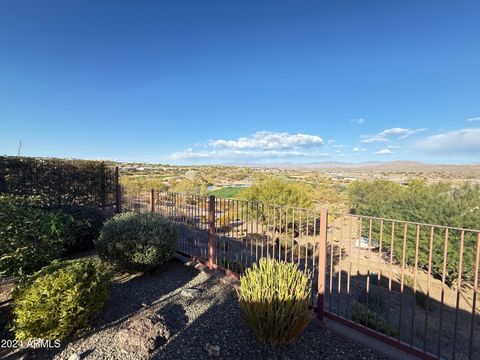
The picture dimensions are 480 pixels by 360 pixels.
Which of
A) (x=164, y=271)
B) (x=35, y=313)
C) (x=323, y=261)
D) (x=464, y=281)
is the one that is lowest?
(x=464, y=281)

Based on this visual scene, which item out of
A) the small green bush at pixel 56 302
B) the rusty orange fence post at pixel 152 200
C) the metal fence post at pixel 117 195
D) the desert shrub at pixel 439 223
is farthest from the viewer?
the desert shrub at pixel 439 223

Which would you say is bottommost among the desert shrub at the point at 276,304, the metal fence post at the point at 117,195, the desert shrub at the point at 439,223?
the desert shrub at the point at 439,223

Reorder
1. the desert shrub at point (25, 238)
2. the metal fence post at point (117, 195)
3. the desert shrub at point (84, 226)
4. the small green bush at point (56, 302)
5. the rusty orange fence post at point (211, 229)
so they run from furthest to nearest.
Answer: the metal fence post at point (117, 195), the desert shrub at point (84, 226), the rusty orange fence post at point (211, 229), the desert shrub at point (25, 238), the small green bush at point (56, 302)

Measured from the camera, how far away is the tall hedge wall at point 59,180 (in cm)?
680

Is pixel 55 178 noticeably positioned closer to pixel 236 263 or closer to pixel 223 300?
pixel 236 263

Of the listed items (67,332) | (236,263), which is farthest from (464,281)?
(67,332)

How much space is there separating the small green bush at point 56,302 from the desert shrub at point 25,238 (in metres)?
0.44

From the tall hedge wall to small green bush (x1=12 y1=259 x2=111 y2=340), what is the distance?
5.33 m

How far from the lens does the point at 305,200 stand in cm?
1273

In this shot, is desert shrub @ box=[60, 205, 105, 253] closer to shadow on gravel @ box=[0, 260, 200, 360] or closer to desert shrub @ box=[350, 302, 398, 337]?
shadow on gravel @ box=[0, 260, 200, 360]

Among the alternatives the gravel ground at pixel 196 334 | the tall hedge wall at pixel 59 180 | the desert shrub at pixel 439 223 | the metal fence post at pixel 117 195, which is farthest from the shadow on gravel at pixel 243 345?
the desert shrub at pixel 439 223

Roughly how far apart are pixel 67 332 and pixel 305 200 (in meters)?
Result: 11.2

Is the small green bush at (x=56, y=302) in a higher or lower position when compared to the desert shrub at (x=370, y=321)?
higher

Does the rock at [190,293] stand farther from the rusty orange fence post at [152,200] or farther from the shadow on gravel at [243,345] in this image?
the rusty orange fence post at [152,200]
